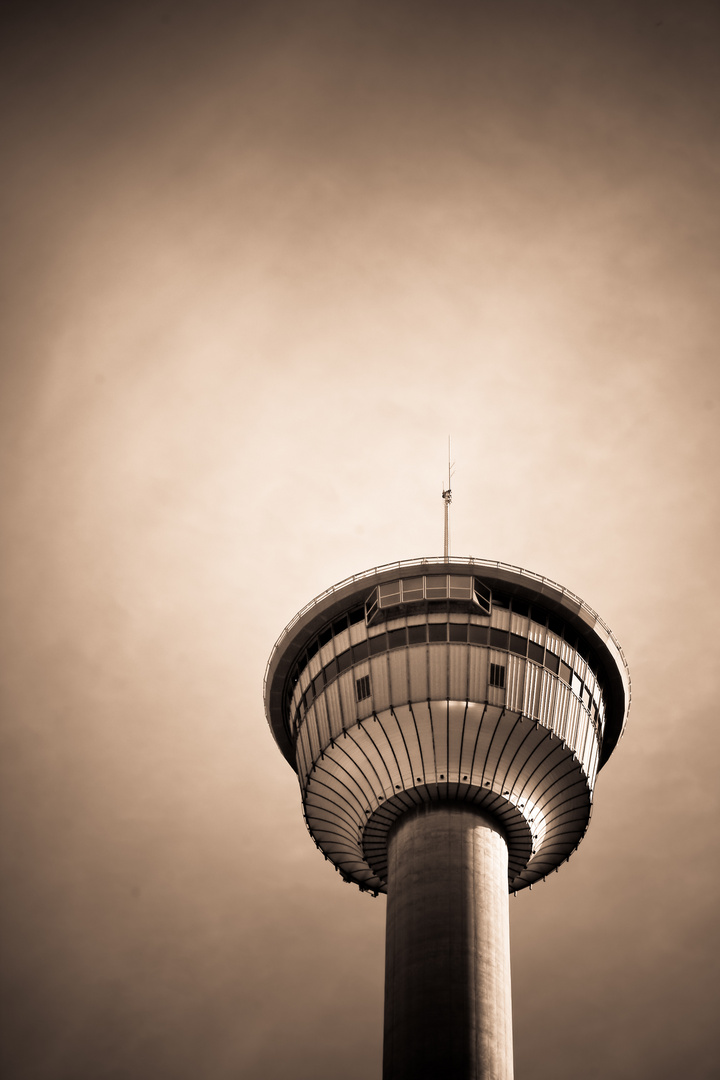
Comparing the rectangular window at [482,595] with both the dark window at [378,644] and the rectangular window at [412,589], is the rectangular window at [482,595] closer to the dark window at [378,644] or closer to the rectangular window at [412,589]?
the rectangular window at [412,589]

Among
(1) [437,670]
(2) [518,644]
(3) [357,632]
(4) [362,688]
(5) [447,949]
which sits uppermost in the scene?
(3) [357,632]

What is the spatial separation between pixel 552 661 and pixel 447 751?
22.9 ft

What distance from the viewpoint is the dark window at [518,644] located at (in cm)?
5169

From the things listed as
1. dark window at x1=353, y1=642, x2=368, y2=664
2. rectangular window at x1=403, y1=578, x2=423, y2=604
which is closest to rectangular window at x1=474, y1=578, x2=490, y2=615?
rectangular window at x1=403, y1=578, x2=423, y2=604

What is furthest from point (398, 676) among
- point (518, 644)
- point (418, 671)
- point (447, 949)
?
point (447, 949)

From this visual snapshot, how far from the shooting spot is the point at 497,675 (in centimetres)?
5066

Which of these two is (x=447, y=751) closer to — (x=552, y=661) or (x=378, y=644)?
(x=378, y=644)

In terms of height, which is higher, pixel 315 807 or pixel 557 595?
pixel 557 595

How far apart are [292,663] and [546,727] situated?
13.5 m

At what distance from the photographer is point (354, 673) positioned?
52000 millimetres

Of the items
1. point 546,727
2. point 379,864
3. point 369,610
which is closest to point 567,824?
point 546,727

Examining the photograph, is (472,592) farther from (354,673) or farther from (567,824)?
(567,824)

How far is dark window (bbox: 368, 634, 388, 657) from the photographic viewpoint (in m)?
52.1

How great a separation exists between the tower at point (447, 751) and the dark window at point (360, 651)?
0.22 ft
